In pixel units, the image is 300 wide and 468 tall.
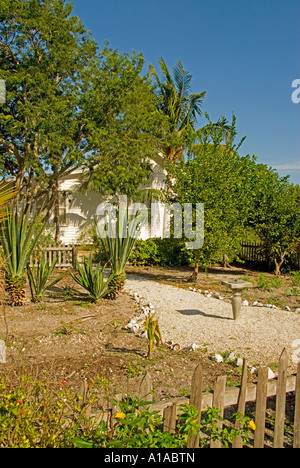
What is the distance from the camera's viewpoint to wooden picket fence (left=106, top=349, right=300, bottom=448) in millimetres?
2305

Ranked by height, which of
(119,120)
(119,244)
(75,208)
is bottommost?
(119,244)

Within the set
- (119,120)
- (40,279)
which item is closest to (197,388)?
(40,279)

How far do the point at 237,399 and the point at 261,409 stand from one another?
0.56 ft

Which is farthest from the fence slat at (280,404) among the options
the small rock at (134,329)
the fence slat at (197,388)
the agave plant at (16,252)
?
the agave plant at (16,252)

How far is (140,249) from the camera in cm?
1391

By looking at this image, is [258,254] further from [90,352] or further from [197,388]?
[197,388]

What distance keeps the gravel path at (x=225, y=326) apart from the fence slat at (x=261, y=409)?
7.15ft

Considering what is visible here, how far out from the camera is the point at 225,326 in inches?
245

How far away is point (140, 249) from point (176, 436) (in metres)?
11.7

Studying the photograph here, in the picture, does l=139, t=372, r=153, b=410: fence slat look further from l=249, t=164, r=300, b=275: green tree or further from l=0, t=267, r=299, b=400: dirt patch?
l=249, t=164, r=300, b=275: green tree

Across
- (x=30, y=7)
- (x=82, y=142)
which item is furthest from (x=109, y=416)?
(x=30, y=7)

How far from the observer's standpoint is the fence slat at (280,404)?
2654mm

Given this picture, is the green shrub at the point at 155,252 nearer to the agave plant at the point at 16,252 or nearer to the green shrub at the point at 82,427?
the agave plant at the point at 16,252

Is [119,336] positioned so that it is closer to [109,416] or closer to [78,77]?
[109,416]
